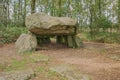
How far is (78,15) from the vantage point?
31672 mm

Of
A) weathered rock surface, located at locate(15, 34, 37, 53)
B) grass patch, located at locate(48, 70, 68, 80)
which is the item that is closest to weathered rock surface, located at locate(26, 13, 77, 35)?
weathered rock surface, located at locate(15, 34, 37, 53)

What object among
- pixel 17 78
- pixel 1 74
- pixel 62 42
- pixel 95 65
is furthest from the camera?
pixel 62 42

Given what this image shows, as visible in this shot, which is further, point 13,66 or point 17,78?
point 13,66

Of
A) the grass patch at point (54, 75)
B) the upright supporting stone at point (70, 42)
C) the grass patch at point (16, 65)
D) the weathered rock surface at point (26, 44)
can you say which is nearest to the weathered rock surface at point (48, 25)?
the weathered rock surface at point (26, 44)

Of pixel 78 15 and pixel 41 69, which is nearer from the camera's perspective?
pixel 41 69

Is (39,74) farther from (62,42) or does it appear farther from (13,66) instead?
(62,42)

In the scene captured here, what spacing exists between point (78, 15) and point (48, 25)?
20.6 meters

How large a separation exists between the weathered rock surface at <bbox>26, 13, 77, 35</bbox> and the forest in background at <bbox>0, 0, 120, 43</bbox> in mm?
3775

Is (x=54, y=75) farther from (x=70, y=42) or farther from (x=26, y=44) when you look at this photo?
(x=70, y=42)

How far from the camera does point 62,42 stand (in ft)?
45.6

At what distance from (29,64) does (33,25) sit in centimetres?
395

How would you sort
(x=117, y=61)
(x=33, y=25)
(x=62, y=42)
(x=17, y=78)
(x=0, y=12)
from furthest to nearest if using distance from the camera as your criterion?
(x=0, y=12)
(x=62, y=42)
(x=33, y=25)
(x=117, y=61)
(x=17, y=78)

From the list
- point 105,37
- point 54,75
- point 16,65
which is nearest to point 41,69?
point 54,75

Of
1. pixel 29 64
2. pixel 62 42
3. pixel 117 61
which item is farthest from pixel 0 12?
pixel 117 61
